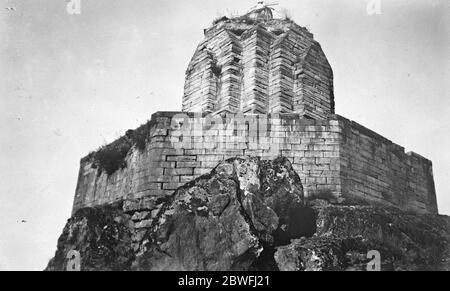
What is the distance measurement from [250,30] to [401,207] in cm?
607

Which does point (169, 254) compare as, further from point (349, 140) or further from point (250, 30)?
point (250, 30)

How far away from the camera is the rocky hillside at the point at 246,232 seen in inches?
377

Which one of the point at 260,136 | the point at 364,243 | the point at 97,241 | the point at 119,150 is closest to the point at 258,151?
the point at 260,136

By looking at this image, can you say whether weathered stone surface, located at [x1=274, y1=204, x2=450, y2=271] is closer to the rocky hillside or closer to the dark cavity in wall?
the rocky hillside

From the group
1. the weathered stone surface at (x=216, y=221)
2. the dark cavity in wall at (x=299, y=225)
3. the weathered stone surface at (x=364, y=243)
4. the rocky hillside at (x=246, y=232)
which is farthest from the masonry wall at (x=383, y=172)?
the weathered stone surface at (x=216, y=221)

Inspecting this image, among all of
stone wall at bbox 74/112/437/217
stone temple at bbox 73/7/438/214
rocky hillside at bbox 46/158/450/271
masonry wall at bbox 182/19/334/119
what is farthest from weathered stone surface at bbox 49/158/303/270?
masonry wall at bbox 182/19/334/119

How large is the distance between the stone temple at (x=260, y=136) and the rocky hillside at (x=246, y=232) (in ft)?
Answer: 2.74

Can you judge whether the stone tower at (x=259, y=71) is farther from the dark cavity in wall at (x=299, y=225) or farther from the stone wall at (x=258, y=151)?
the dark cavity in wall at (x=299, y=225)

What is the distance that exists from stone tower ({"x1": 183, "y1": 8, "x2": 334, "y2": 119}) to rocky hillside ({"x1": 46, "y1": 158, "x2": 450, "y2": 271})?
2.52 meters

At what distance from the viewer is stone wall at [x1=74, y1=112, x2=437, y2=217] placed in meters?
11.5

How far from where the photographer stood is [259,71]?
42.7 feet

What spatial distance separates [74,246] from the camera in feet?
33.9
